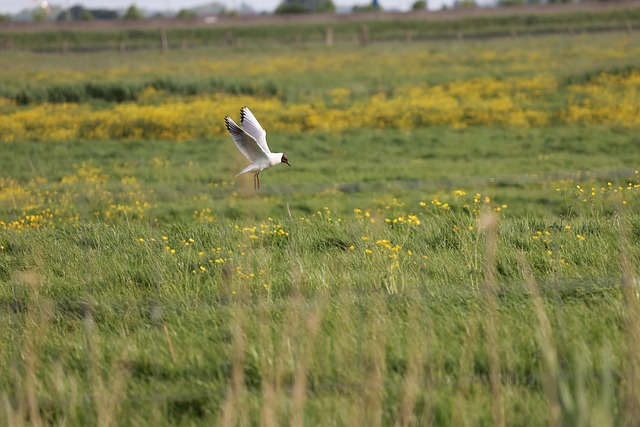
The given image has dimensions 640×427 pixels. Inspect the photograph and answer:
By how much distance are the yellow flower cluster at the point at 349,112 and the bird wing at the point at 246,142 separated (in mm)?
12374

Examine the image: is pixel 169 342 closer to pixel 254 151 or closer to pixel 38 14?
pixel 254 151

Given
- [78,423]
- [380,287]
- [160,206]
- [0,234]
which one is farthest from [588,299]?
[160,206]

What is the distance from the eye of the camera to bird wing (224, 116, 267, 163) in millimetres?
6035

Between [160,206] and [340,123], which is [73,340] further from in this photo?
[340,123]

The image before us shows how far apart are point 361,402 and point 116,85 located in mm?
22519

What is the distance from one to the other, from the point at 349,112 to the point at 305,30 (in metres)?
39.2

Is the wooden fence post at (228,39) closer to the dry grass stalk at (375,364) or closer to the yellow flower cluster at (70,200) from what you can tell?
the yellow flower cluster at (70,200)

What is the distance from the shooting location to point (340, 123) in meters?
19.3

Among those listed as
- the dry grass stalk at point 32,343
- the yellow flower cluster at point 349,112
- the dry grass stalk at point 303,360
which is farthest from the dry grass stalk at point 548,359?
the yellow flower cluster at point 349,112

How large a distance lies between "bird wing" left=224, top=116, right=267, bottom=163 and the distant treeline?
44533 mm

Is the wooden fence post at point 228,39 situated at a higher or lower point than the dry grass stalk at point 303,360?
lower

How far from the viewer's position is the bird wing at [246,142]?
6035 millimetres

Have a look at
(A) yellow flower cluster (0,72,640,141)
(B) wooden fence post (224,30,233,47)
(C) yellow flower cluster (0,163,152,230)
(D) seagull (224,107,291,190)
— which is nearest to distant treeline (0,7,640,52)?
(B) wooden fence post (224,30,233,47)

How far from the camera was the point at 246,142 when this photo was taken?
619 centimetres
